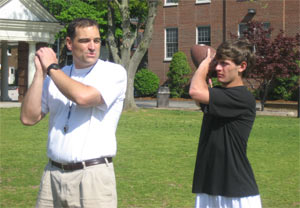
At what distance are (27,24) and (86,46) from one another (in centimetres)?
2508

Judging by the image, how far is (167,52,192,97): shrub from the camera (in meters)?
39.8

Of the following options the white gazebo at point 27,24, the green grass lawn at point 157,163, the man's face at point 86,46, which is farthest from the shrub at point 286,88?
the man's face at point 86,46

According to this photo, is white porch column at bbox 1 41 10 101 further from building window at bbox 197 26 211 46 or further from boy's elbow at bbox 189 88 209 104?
boy's elbow at bbox 189 88 209 104

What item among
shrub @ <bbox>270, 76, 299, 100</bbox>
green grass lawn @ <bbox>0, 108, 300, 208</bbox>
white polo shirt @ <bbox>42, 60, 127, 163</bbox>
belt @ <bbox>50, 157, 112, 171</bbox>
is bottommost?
green grass lawn @ <bbox>0, 108, 300, 208</bbox>

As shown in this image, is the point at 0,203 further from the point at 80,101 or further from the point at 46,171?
the point at 80,101

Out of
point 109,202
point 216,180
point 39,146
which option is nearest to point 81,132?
point 109,202

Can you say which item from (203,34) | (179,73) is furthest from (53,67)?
(203,34)

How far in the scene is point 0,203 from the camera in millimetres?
7520

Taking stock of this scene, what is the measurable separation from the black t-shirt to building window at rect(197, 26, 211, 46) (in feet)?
119

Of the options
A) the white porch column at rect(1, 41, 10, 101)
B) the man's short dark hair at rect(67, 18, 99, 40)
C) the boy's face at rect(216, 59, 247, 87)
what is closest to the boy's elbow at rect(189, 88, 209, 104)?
the boy's face at rect(216, 59, 247, 87)

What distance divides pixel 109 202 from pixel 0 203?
4.01 m

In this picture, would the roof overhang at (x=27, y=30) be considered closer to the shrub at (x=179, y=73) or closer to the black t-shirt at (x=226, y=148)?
the shrub at (x=179, y=73)

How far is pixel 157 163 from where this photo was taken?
11.0 meters

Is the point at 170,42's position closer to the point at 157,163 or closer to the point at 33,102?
the point at 157,163
